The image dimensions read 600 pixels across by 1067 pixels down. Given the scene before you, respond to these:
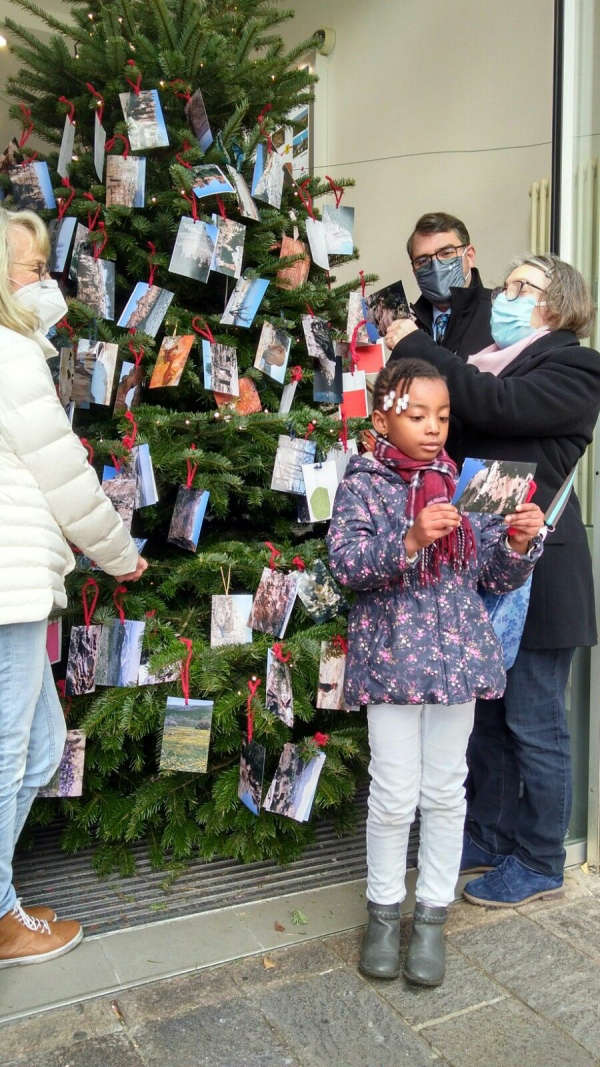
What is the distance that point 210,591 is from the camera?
242 cm

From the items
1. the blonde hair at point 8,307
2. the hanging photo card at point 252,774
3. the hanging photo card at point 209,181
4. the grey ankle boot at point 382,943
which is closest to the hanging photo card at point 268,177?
the hanging photo card at point 209,181

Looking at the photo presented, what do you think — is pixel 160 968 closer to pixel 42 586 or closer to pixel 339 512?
pixel 42 586

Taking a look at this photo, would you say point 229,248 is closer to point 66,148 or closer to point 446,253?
point 66,148

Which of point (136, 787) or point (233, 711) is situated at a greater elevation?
point (233, 711)

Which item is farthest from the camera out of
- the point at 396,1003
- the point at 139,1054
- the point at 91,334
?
the point at 91,334

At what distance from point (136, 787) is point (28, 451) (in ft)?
4.02

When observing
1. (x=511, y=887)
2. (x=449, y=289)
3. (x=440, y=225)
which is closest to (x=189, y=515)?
(x=449, y=289)

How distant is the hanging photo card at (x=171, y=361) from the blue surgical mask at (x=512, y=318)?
2.74 feet

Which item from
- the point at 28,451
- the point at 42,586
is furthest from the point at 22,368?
the point at 42,586

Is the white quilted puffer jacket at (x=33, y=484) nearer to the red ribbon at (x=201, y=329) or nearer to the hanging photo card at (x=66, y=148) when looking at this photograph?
the red ribbon at (x=201, y=329)

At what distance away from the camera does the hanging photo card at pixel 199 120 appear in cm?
241

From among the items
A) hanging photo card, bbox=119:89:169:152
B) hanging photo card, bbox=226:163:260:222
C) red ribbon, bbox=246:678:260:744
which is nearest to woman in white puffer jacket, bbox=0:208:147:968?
red ribbon, bbox=246:678:260:744

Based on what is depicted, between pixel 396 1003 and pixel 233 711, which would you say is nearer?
pixel 396 1003

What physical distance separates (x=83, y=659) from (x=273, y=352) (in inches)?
40.8
